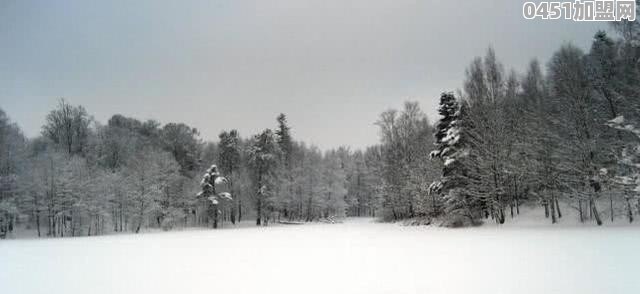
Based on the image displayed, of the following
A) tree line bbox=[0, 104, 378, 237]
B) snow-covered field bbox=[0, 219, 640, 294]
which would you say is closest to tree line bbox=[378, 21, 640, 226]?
snow-covered field bbox=[0, 219, 640, 294]

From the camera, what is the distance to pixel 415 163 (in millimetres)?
36750

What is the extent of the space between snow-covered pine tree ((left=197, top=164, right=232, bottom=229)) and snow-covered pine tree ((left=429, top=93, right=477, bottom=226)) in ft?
89.6

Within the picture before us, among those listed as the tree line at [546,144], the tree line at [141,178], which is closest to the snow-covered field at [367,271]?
the tree line at [546,144]

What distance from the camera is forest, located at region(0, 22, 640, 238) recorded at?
22547mm

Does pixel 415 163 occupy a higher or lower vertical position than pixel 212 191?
higher

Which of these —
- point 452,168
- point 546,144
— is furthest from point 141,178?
point 546,144

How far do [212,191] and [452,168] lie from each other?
30798mm

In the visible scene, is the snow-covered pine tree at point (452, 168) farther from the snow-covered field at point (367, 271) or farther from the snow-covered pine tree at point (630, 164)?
the snow-covered field at point (367, 271)

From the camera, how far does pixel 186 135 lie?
61.7 metres

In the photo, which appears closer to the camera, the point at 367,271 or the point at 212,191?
the point at 367,271

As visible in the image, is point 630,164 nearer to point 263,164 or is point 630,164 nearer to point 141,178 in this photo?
point 263,164

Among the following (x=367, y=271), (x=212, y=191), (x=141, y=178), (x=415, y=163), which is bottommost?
(x=367, y=271)

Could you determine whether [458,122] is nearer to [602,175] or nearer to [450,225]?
[450,225]

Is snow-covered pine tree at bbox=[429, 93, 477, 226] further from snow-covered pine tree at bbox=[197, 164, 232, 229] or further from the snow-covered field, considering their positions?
snow-covered pine tree at bbox=[197, 164, 232, 229]
